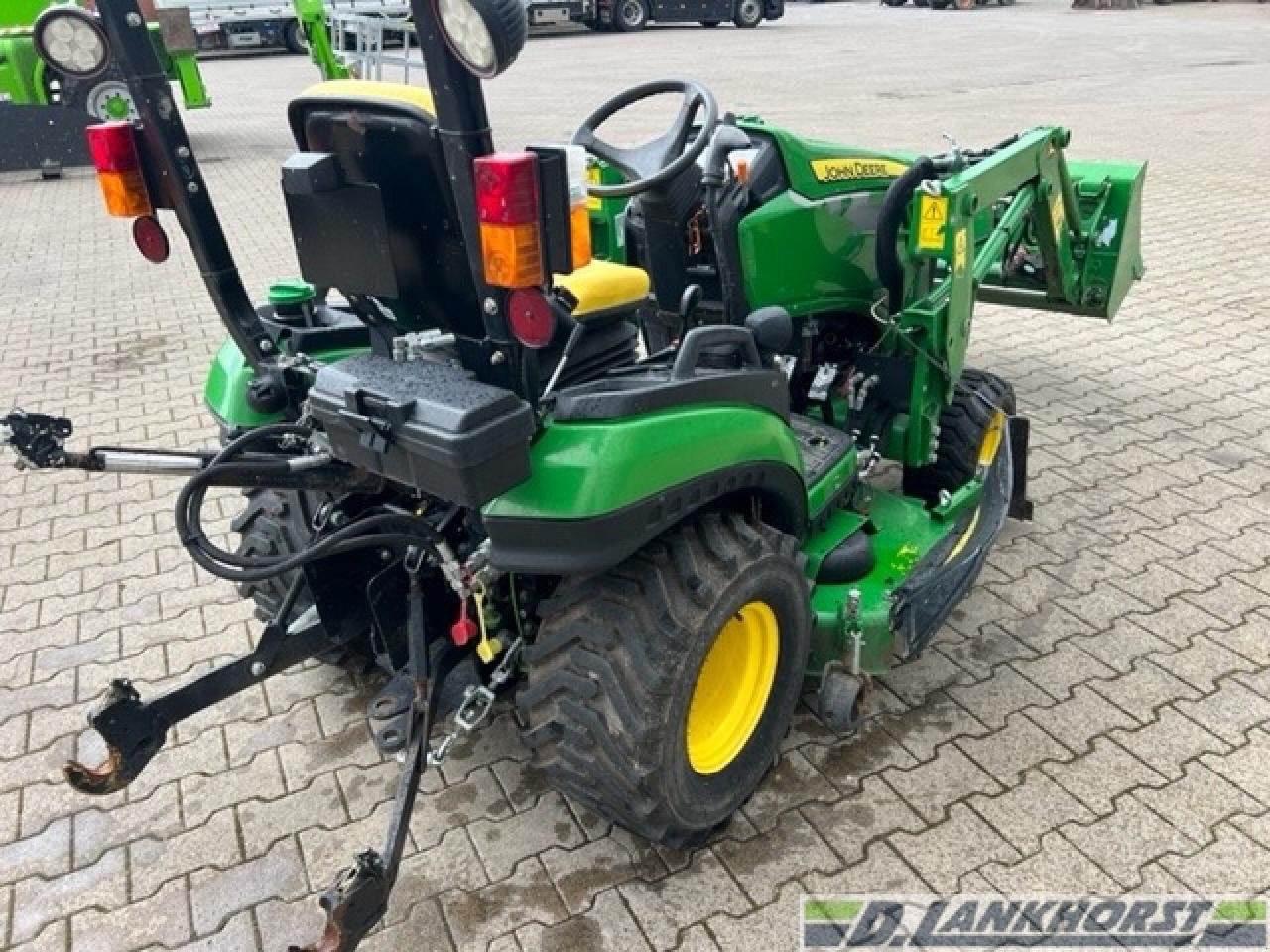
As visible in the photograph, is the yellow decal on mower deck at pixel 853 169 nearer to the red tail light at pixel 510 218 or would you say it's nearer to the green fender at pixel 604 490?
the green fender at pixel 604 490

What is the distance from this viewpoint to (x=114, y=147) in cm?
213

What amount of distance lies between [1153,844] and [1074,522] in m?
1.61

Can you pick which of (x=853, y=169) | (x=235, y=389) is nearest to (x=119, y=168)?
(x=235, y=389)

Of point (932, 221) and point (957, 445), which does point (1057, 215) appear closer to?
point (957, 445)

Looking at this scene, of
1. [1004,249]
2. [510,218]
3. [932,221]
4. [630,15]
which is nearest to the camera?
[510,218]

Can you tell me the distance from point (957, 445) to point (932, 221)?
883mm

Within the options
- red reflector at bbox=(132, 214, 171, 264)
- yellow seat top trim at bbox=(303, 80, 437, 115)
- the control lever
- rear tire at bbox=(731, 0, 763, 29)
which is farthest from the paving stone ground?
rear tire at bbox=(731, 0, 763, 29)

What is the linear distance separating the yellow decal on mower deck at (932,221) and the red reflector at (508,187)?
1692 mm

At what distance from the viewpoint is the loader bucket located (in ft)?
13.6

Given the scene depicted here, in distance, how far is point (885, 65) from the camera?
57.9ft

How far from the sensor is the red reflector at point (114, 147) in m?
2.11

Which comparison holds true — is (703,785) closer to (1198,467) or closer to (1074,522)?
(1074,522)

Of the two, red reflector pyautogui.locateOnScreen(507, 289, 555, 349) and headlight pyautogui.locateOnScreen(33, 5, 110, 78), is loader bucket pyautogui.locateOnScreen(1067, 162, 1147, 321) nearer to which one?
red reflector pyautogui.locateOnScreen(507, 289, 555, 349)

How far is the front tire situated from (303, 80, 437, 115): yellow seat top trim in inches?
38.1
